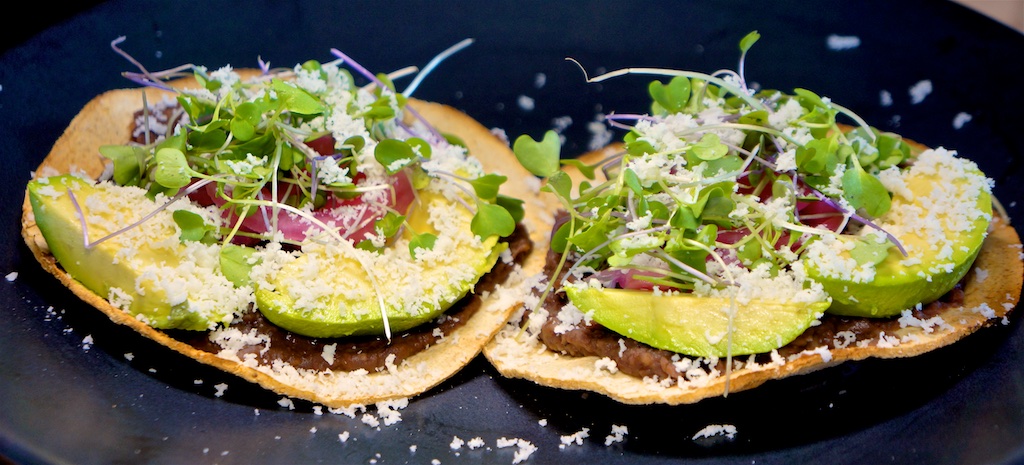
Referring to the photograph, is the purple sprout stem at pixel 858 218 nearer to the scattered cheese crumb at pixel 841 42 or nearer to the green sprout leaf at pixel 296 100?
the scattered cheese crumb at pixel 841 42

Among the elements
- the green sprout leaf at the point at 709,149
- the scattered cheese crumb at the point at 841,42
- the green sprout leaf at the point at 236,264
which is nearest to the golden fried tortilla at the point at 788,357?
the green sprout leaf at the point at 709,149

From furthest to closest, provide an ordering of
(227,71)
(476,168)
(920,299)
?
1. (476,168)
2. (227,71)
3. (920,299)

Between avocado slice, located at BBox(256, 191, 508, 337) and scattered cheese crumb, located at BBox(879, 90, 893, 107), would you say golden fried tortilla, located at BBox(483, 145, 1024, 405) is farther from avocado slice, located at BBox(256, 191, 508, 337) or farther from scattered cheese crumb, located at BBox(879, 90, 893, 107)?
scattered cheese crumb, located at BBox(879, 90, 893, 107)

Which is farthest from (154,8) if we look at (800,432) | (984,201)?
(984,201)

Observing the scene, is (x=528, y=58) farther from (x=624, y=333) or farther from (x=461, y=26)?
(x=624, y=333)

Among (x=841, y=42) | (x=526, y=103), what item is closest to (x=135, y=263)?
(x=526, y=103)

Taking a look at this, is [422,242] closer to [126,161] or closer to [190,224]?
[190,224]

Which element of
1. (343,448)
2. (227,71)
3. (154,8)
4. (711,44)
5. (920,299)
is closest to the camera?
(343,448)
